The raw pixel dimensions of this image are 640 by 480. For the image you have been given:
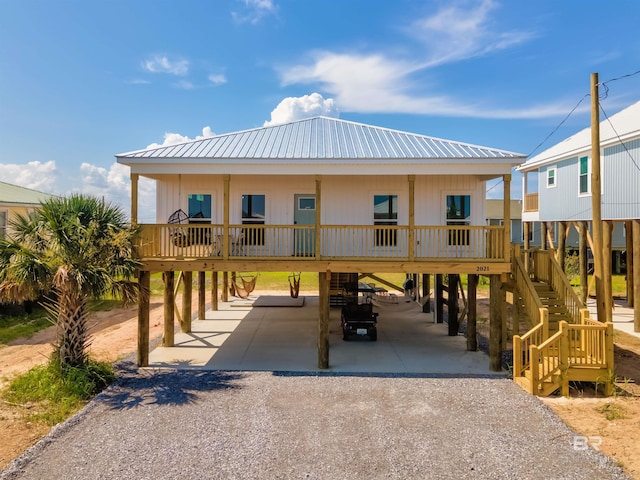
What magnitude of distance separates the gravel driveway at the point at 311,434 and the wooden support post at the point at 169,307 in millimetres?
3028

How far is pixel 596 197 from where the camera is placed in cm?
1220

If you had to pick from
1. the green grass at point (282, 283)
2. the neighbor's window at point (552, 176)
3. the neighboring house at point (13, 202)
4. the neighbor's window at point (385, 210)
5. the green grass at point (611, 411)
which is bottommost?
the green grass at point (611, 411)

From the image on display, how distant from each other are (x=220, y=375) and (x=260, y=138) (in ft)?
24.5

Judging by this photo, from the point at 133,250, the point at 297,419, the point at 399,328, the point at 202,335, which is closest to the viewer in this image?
the point at 297,419

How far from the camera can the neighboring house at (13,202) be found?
2014 centimetres

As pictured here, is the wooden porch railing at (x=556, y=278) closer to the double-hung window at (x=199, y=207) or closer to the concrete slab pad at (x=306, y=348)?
the concrete slab pad at (x=306, y=348)

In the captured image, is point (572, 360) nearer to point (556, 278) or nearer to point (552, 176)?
point (556, 278)

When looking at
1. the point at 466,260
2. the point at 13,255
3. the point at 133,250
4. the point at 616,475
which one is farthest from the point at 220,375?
the point at 616,475

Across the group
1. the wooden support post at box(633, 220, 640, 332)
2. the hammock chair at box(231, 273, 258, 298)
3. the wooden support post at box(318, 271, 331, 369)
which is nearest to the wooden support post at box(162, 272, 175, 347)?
the wooden support post at box(318, 271, 331, 369)

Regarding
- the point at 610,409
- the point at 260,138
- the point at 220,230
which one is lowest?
the point at 610,409

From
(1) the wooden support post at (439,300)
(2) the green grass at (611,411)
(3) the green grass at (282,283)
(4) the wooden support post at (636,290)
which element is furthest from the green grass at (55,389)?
(4) the wooden support post at (636,290)

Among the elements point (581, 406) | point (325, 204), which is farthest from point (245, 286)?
point (581, 406)

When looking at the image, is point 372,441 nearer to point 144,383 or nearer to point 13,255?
point 144,383

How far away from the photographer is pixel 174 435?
708 cm
